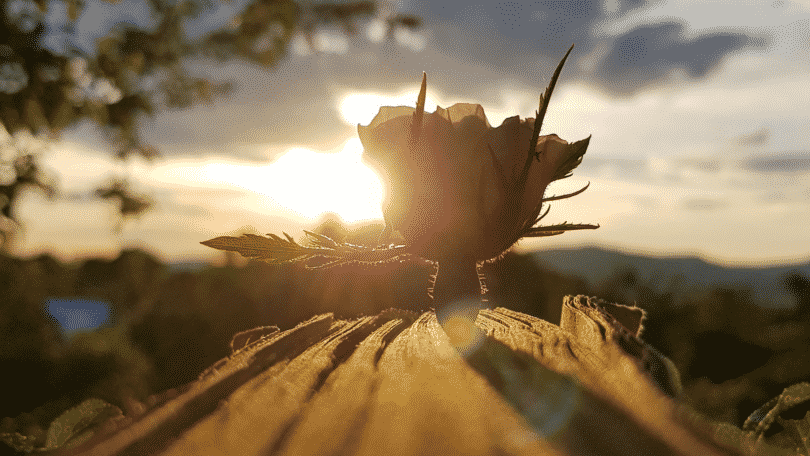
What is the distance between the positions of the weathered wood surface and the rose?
0.66 ft

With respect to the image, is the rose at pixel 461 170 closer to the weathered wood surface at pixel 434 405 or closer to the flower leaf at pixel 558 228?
the flower leaf at pixel 558 228

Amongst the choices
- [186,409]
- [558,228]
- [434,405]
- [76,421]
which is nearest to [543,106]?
[558,228]

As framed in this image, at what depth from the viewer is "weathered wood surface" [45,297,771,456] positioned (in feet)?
1.03

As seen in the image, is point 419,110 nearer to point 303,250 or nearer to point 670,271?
point 303,250

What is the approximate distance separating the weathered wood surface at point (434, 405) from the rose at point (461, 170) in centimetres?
20

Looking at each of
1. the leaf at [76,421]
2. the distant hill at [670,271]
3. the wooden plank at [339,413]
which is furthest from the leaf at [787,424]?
the distant hill at [670,271]

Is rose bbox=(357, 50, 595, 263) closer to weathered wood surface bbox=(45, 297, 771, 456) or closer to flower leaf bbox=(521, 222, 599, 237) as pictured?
flower leaf bbox=(521, 222, 599, 237)

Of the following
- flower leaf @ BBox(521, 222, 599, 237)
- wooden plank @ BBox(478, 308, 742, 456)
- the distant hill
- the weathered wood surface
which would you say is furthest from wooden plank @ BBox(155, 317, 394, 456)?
the distant hill

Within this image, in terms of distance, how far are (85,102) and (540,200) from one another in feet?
12.3

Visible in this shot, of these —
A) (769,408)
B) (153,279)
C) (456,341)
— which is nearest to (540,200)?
(456,341)

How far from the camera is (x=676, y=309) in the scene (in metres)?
5.72

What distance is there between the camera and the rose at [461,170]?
67cm

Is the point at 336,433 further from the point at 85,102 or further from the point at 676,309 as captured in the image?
the point at 676,309

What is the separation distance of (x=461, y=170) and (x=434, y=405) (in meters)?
0.38
